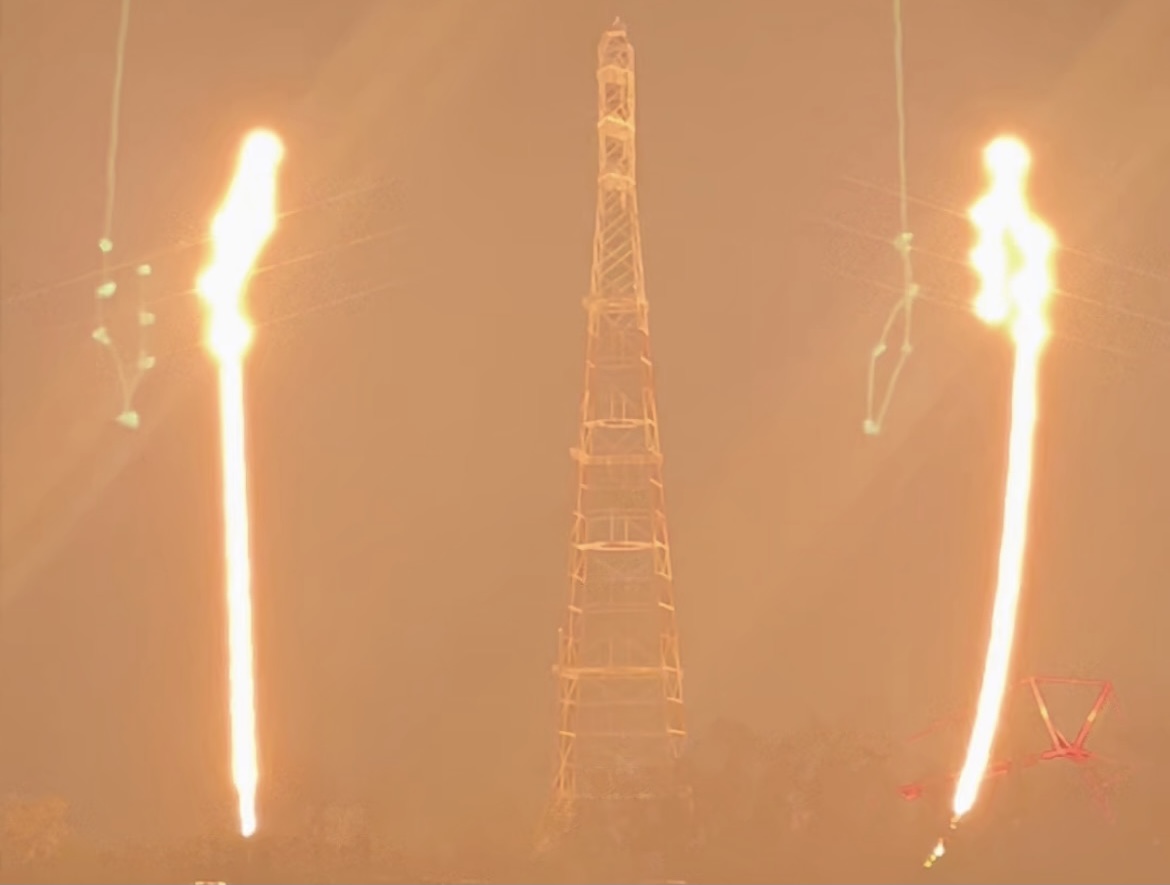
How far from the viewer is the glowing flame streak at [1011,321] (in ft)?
165

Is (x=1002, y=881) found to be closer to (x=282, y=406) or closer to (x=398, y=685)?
(x=398, y=685)

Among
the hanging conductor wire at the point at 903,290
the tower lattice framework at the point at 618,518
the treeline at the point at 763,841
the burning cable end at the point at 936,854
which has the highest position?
the hanging conductor wire at the point at 903,290

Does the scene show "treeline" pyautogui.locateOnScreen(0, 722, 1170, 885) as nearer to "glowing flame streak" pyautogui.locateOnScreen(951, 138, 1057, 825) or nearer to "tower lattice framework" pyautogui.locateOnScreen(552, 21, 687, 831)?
"tower lattice framework" pyautogui.locateOnScreen(552, 21, 687, 831)

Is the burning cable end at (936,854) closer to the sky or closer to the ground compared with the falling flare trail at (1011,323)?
closer to the ground

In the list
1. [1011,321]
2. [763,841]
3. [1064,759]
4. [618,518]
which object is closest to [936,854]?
[763,841]

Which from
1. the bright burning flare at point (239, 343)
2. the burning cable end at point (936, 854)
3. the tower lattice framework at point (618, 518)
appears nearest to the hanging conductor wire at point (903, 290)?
the tower lattice framework at point (618, 518)

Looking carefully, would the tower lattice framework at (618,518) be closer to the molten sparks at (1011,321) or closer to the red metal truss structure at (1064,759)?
the red metal truss structure at (1064,759)

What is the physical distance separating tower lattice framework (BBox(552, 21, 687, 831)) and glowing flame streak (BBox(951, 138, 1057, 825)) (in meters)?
8.34

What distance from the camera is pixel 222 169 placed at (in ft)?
194

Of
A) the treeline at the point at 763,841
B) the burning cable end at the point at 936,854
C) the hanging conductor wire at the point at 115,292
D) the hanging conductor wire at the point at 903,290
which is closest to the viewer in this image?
the burning cable end at the point at 936,854

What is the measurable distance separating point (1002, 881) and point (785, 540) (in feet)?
46.4

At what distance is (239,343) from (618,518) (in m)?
11.3

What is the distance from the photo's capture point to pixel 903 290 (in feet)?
196

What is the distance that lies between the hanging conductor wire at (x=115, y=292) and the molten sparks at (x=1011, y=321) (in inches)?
971
